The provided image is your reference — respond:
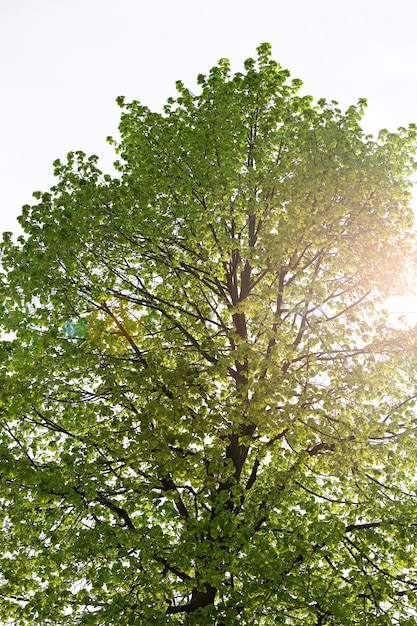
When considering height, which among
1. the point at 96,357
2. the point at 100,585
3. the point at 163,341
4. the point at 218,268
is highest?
the point at 218,268

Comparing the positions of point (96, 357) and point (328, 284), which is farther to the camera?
point (328, 284)

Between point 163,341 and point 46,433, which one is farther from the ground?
point 163,341

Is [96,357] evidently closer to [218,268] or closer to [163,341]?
[163,341]

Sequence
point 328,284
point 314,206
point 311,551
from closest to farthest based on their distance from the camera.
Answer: point 311,551 → point 314,206 → point 328,284

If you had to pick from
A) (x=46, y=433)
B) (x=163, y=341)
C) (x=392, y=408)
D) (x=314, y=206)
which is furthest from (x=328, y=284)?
(x=46, y=433)

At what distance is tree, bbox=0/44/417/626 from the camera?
28.8 ft

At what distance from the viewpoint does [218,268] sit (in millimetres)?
11727

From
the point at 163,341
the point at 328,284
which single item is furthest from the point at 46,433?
the point at 328,284

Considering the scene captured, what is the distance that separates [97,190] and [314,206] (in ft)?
16.7

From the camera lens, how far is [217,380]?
1127 centimetres

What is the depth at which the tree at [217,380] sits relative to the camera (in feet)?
28.8

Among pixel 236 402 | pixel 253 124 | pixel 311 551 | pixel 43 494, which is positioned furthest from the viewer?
pixel 253 124

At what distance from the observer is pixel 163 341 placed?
12406 mm

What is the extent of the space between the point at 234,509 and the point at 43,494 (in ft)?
11.7
